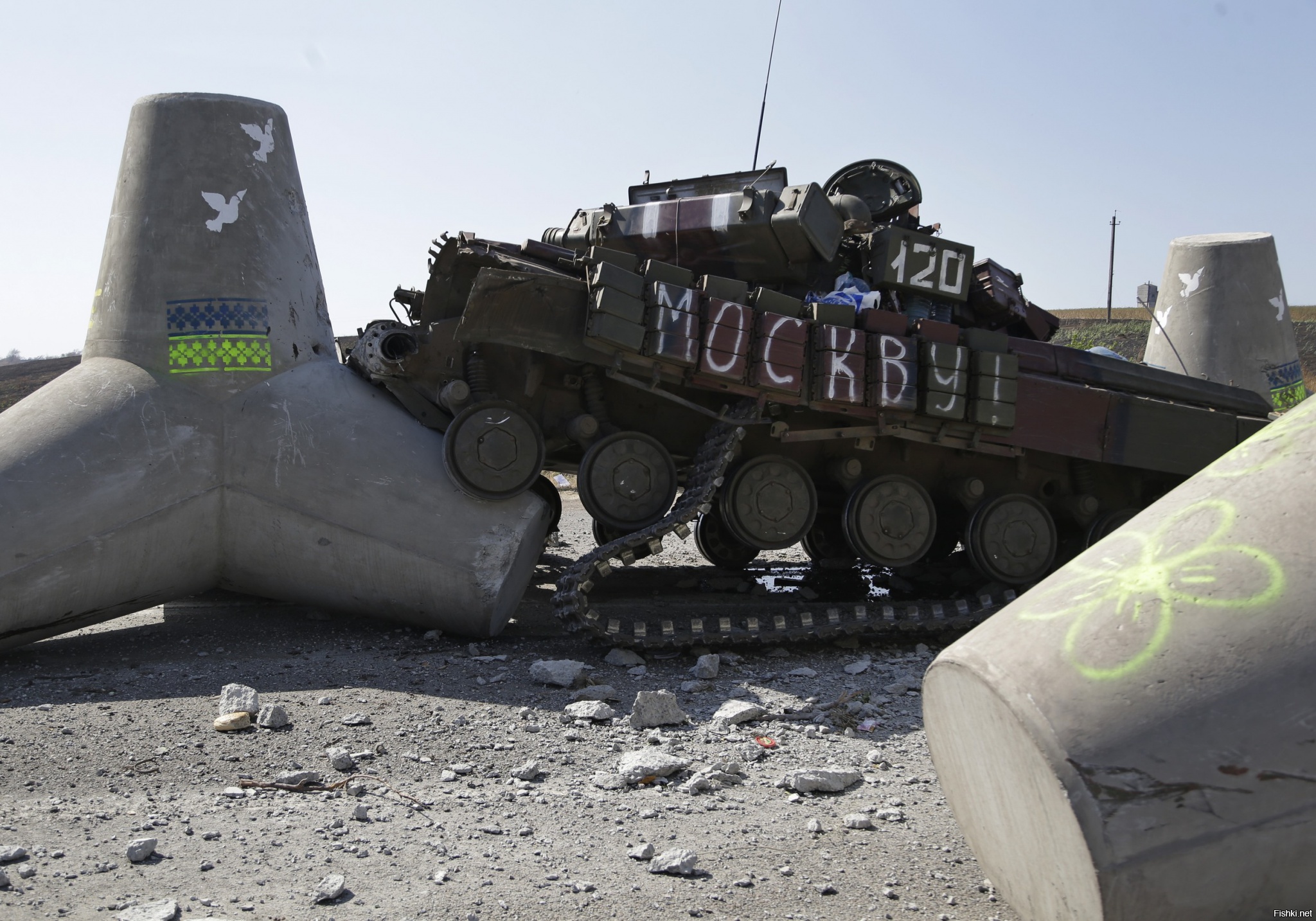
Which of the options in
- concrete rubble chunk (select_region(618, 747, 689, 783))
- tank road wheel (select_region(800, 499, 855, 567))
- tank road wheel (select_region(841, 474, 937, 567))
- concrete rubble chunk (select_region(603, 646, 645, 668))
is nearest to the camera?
concrete rubble chunk (select_region(618, 747, 689, 783))

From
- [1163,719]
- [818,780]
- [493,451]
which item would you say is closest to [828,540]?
[493,451]

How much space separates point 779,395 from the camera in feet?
24.3

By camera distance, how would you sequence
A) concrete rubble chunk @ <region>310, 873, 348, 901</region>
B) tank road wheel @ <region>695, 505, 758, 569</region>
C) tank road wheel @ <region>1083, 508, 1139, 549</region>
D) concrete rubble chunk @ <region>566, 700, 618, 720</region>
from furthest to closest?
tank road wheel @ <region>695, 505, 758, 569</region> → tank road wheel @ <region>1083, 508, 1139, 549</region> → concrete rubble chunk @ <region>566, 700, 618, 720</region> → concrete rubble chunk @ <region>310, 873, 348, 901</region>

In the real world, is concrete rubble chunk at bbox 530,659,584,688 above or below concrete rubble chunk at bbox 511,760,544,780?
above

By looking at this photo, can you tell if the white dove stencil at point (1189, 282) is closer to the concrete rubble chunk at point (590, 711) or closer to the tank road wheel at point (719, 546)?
the tank road wheel at point (719, 546)

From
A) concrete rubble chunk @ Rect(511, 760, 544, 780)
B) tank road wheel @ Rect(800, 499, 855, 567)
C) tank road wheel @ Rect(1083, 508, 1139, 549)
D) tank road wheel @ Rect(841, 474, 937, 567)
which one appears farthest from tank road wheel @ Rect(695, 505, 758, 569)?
concrete rubble chunk @ Rect(511, 760, 544, 780)

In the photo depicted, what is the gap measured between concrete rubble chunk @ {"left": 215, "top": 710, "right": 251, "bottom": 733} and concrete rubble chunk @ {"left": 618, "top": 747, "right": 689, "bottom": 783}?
1.83 metres

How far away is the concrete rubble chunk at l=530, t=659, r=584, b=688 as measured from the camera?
626cm

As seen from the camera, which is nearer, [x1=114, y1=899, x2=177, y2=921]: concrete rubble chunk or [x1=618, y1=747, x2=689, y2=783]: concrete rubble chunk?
[x1=114, y1=899, x2=177, y2=921]: concrete rubble chunk

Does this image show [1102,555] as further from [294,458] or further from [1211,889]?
[294,458]

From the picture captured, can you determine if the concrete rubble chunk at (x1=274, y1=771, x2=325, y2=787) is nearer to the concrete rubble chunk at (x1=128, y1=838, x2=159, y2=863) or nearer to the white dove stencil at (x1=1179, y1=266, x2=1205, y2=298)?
the concrete rubble chunk at (x1=128, y1=838, x2=159, y2=863)

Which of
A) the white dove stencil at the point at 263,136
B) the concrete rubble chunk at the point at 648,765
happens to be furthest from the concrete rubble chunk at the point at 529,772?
the white dove stencil at the point at 263,136

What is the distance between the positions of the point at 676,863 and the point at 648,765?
3.26ft

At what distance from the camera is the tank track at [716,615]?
22.9 ft
